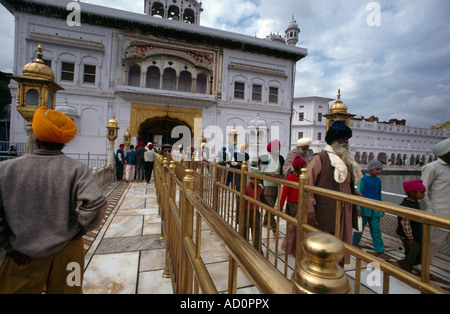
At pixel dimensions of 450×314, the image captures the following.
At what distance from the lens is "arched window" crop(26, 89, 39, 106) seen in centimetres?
500

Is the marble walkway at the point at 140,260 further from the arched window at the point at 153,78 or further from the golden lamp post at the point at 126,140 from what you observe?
the arched window at the point at 153,78

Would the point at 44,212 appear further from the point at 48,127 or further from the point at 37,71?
the point at 37,71

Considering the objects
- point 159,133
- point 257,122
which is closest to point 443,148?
point 257,122

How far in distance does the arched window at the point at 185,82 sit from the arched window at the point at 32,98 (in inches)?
418

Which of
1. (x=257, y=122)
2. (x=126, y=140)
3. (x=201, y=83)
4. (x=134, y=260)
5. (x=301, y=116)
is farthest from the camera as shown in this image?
(x=301, y=116)

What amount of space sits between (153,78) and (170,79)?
3.68 feet

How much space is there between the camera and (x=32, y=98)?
5043 mm

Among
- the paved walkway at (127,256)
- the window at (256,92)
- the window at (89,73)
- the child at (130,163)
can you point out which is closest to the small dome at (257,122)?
the window at (256,92)

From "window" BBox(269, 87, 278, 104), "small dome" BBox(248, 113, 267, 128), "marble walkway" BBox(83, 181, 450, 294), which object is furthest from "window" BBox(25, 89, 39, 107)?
"window" BBox(269, 87, 278, 104)

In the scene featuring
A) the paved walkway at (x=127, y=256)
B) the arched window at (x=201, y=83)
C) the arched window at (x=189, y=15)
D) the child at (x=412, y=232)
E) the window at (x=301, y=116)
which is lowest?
the paved walkway at (x=127, y=256)

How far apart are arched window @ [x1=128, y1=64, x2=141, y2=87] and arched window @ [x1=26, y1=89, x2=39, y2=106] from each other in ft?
32.1

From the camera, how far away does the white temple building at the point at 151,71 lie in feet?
38.7

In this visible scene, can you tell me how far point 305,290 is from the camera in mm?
500

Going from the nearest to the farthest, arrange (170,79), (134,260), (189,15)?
(134,260) → (170,79) → (189,15)
